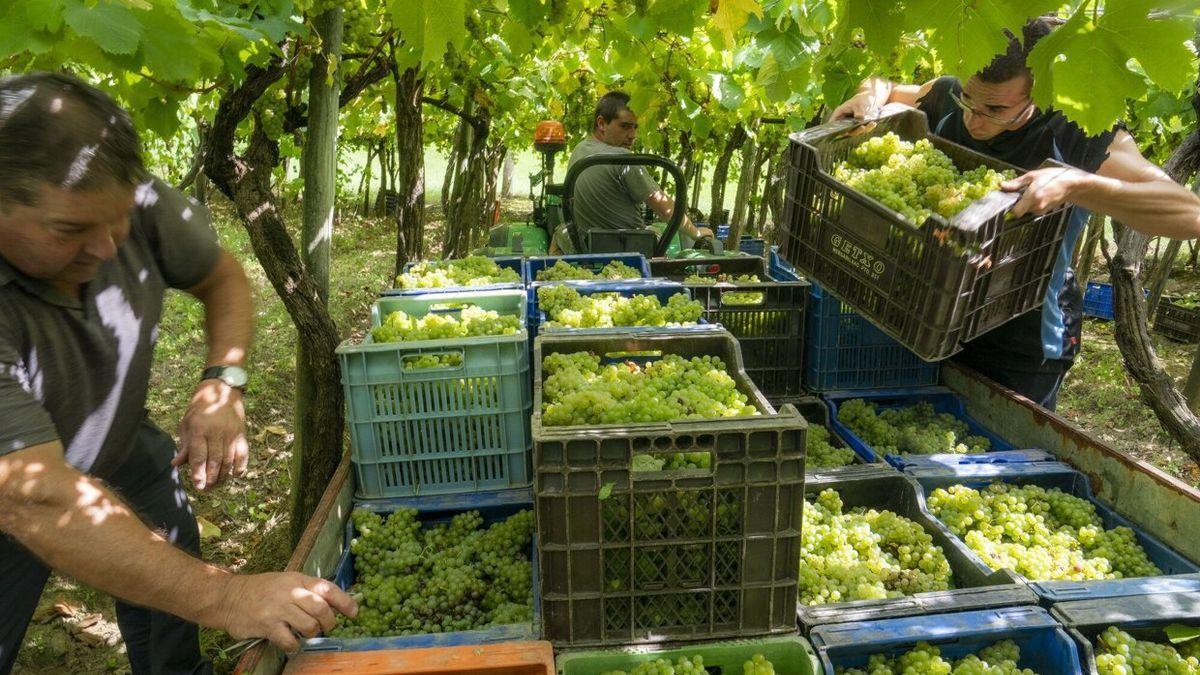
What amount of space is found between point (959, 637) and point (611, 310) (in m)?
1.86

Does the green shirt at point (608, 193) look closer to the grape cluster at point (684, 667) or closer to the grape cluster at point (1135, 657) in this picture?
the grape cluster at point (684, 667)

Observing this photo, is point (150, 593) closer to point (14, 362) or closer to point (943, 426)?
point (14, 362)

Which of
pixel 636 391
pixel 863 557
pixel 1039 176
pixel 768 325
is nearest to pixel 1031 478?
pixel 863 557

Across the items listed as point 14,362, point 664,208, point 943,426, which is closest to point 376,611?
point 14,362

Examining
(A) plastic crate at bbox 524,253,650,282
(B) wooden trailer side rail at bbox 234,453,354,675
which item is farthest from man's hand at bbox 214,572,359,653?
(A) plastic crate at bbox 524,253,650,282

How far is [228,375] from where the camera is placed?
2242 mm

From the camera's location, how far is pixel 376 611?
2.21m

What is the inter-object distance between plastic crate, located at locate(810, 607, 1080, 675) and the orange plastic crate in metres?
0.70

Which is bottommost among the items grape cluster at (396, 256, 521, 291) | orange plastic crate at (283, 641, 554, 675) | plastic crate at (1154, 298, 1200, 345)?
plastic crate at (1154, 298, 1200, 345)

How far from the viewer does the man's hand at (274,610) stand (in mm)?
1522

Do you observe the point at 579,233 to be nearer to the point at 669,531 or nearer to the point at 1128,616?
the point at 669,531

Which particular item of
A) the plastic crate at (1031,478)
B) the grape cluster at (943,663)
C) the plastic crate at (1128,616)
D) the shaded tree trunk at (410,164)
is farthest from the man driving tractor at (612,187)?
the plastic crate at (1128,616)

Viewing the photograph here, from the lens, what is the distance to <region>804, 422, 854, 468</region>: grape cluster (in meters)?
3.08

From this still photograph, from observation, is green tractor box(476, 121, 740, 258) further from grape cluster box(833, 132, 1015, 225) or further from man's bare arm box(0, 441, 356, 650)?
man's bare arm box(0, 441, 356, 650)
